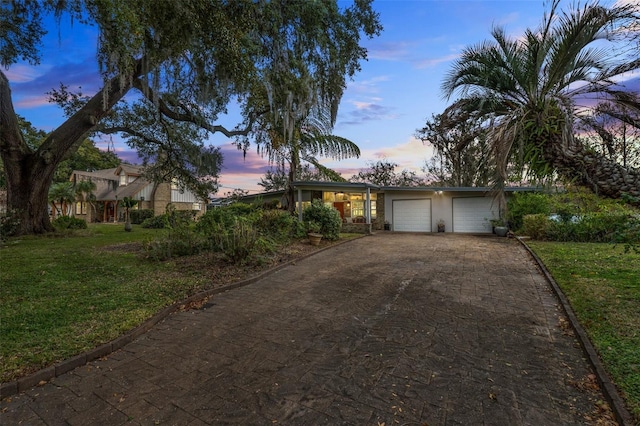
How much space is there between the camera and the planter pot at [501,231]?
13.4 m

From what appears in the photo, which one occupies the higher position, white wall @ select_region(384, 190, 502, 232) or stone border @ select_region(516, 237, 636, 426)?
white wall @ select_region(384, 190, 502, 232)

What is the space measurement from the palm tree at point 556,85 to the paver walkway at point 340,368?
72.7 inches

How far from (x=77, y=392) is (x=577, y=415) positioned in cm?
388

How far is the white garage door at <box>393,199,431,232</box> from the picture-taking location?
1703 centimetres

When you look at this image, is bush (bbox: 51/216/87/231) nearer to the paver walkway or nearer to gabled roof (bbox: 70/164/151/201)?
gabled roof (bbox: 70/164/151/201)

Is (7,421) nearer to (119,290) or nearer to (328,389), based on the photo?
(328,389)

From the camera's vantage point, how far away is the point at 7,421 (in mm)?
2088

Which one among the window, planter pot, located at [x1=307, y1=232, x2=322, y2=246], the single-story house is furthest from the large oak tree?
the window

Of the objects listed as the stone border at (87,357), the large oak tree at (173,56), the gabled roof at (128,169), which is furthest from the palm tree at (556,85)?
the gabled roof at (128,169)

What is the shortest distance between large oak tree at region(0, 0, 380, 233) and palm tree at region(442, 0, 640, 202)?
14.6ft

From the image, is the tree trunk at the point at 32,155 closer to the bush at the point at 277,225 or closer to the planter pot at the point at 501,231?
the bush at the point at 277,225

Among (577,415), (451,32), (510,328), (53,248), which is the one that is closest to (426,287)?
(510,328)

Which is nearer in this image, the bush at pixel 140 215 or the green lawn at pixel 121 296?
the green lawn at pixel 121 296

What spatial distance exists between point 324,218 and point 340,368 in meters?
8.50
